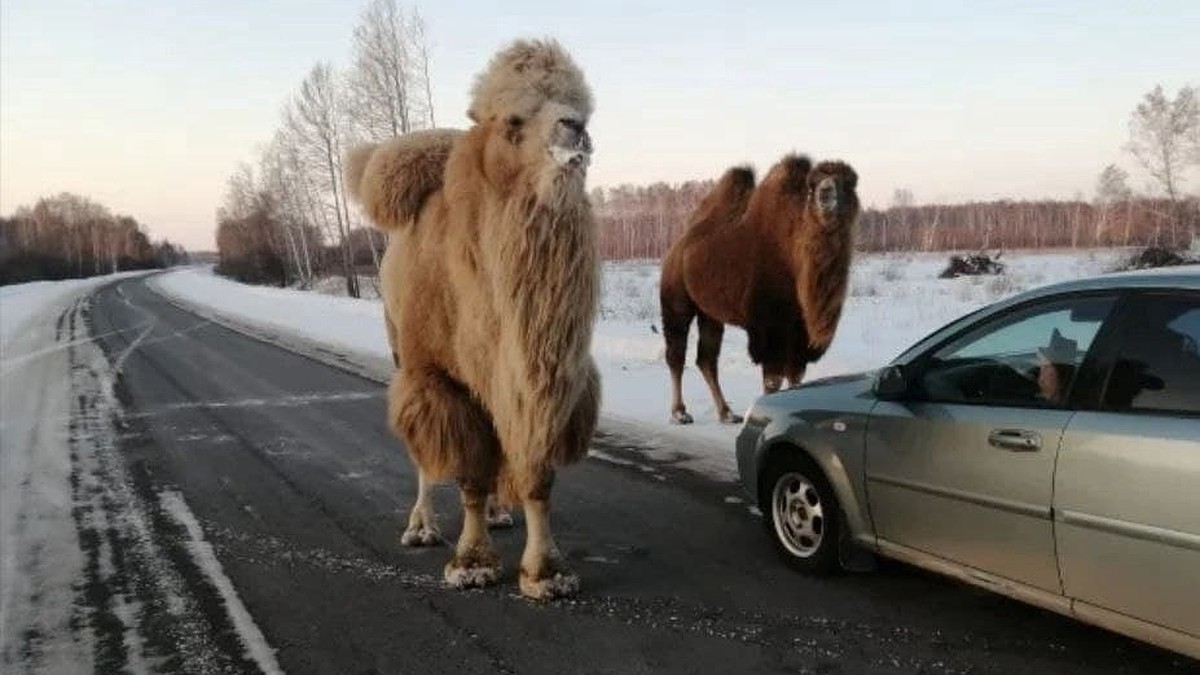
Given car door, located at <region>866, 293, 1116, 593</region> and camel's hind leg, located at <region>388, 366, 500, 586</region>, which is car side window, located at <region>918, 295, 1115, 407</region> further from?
camel's hind leg, located at <region>388, 366, 500, 586</region>

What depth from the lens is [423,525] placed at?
618 cm

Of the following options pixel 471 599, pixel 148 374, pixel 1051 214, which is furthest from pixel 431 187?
pixel 1051 214

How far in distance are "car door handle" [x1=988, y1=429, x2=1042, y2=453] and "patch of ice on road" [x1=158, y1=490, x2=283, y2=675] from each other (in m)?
3.23

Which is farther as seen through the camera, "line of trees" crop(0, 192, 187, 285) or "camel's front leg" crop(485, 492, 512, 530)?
"line of trees" crop(0, 192, 187, 285)

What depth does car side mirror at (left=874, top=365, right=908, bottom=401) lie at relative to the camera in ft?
15.4

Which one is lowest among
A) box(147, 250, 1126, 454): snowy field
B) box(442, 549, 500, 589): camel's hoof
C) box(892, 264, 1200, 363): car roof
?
box(147, 250, 1126, 454): snowy field

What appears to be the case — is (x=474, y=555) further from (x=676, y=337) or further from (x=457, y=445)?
(x=676, y=337)

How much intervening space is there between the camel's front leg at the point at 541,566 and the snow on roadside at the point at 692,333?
5.69 feet

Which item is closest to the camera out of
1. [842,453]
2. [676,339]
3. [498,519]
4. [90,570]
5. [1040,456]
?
[1040,456]

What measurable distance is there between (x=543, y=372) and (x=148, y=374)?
13162 mm

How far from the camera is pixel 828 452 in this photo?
5.08 m

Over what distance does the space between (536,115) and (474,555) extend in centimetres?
237

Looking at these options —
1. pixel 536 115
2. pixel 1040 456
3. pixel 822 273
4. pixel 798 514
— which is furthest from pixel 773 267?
pixel 1040 456


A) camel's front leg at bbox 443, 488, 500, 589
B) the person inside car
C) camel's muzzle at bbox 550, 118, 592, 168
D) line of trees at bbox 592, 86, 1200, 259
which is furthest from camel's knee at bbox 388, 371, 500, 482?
line of trees at bbox 592, 86, 1200, 259
